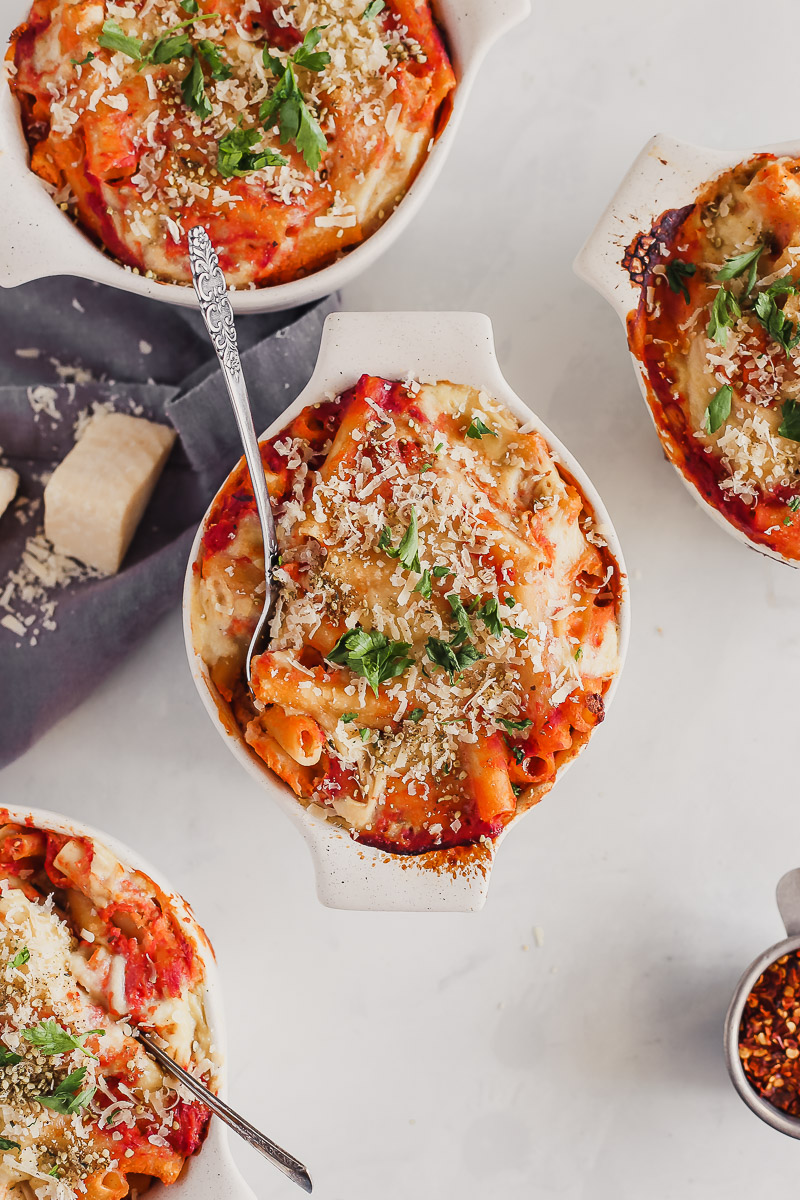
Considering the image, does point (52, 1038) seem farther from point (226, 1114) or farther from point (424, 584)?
point (424, 584)

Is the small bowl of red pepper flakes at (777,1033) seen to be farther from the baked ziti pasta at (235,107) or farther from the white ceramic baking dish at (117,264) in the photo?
the baked ziti pasta at (235,107)

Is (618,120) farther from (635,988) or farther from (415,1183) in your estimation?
(415,1183)

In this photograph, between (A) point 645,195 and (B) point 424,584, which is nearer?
(B) point 424,584

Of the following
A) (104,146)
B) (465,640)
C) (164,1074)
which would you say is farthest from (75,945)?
(104,146)

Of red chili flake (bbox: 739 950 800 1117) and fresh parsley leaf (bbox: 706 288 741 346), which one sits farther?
Result: red chili flake (bbox: 739 950 800 1117)

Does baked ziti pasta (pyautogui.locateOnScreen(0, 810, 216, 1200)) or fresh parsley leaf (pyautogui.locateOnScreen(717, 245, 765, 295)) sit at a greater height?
fresh parsley leaf (pyautogui.locateOnScreen(717, 245, 765, 295))

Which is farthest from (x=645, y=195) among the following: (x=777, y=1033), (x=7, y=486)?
(x=777, y=1033)

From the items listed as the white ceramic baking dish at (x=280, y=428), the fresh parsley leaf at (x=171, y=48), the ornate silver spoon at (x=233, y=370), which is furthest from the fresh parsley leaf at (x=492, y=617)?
the fresh parsley leaf at (x=171, y=48)

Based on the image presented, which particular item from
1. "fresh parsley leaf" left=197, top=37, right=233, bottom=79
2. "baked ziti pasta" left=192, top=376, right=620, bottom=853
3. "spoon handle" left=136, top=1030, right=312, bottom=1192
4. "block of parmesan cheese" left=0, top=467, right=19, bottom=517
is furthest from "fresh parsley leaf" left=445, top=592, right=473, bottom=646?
"block of parmesan cheese" left=0, top=467, right=19, bottom=517

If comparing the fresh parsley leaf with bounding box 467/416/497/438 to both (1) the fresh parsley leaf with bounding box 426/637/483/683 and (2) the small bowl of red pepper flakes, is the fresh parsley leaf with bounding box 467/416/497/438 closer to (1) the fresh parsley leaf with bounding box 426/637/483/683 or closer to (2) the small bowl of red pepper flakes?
(1) the fresh parsley leaf with bounding box 426/637/483/683
